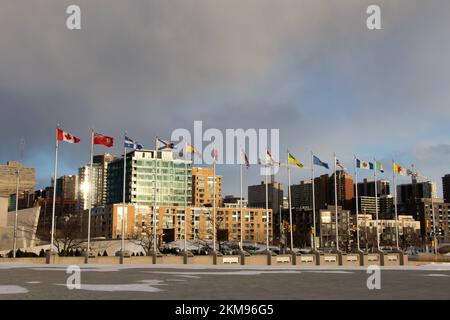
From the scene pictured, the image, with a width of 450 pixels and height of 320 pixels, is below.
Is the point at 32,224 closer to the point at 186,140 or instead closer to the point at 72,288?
the point at 186,140

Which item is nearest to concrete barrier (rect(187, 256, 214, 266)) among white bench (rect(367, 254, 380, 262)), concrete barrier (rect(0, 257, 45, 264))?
concrete barrier (rect(0, 257, 45, 264))

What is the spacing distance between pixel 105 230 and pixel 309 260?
153 metres

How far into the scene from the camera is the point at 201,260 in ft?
159

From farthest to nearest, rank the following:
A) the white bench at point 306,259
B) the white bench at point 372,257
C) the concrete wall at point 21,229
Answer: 1. the concrete wall at point 21,229
2. the white bench at point 372,257
3. the white bench at point 306,259

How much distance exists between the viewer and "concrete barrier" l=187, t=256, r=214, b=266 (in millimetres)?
47531

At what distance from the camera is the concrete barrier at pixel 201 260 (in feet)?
156

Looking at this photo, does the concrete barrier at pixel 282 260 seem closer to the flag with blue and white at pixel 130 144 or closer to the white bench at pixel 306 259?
the white bench at pixel 306 259

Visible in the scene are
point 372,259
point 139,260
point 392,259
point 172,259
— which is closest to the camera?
point 139,260

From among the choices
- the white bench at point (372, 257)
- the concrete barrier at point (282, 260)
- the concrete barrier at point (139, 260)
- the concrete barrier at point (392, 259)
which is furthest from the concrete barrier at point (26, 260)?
the concrete barrier at point (392, 259)

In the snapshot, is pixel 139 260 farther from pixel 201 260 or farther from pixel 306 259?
pixel 306 259

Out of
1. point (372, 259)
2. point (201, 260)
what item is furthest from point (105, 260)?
point (372, 259)
